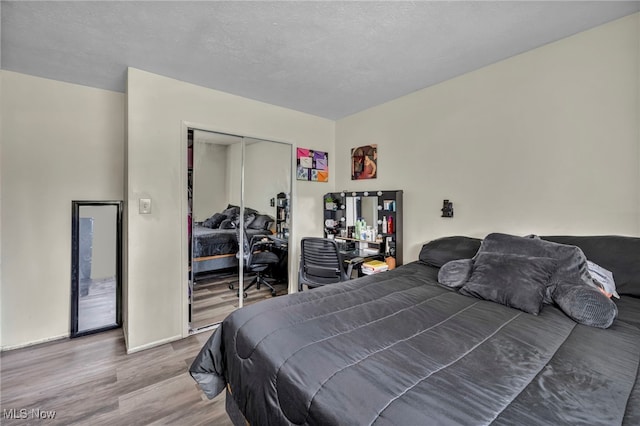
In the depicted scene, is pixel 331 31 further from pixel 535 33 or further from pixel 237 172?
pixel 237 172

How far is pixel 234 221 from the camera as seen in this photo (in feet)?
10.3

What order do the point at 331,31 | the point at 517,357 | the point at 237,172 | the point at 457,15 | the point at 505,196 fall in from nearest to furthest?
the point at 517,357 < the point at 457,15 < the point at 331,31 < the point at 505,196 < the point at 237,172

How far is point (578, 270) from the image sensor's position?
1547 millimetres

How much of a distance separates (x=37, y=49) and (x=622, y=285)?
443 centimetres

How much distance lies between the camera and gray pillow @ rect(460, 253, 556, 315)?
154cm

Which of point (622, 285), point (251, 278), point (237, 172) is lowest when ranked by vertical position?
point (251, 278)

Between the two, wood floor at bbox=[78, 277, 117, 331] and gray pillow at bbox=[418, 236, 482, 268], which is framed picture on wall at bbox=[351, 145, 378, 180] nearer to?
gray pillow at bbox=[418, 236, 482, 268]

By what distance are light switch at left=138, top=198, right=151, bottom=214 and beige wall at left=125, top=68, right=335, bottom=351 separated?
40mm

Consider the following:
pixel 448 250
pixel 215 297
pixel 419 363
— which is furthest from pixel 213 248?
pixel 419 363

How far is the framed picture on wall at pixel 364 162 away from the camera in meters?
3.44

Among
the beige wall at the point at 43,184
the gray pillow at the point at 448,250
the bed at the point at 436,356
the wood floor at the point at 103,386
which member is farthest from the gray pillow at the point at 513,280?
the beige wall at the point at 43,184

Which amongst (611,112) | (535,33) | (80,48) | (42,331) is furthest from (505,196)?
(42,331)

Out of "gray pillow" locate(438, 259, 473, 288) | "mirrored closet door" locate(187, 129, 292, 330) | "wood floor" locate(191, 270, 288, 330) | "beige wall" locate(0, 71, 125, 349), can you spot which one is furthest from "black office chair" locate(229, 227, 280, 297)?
"gray pillow" locate(438, 259, 473, 288)

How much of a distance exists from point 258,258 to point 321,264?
3.14ft
